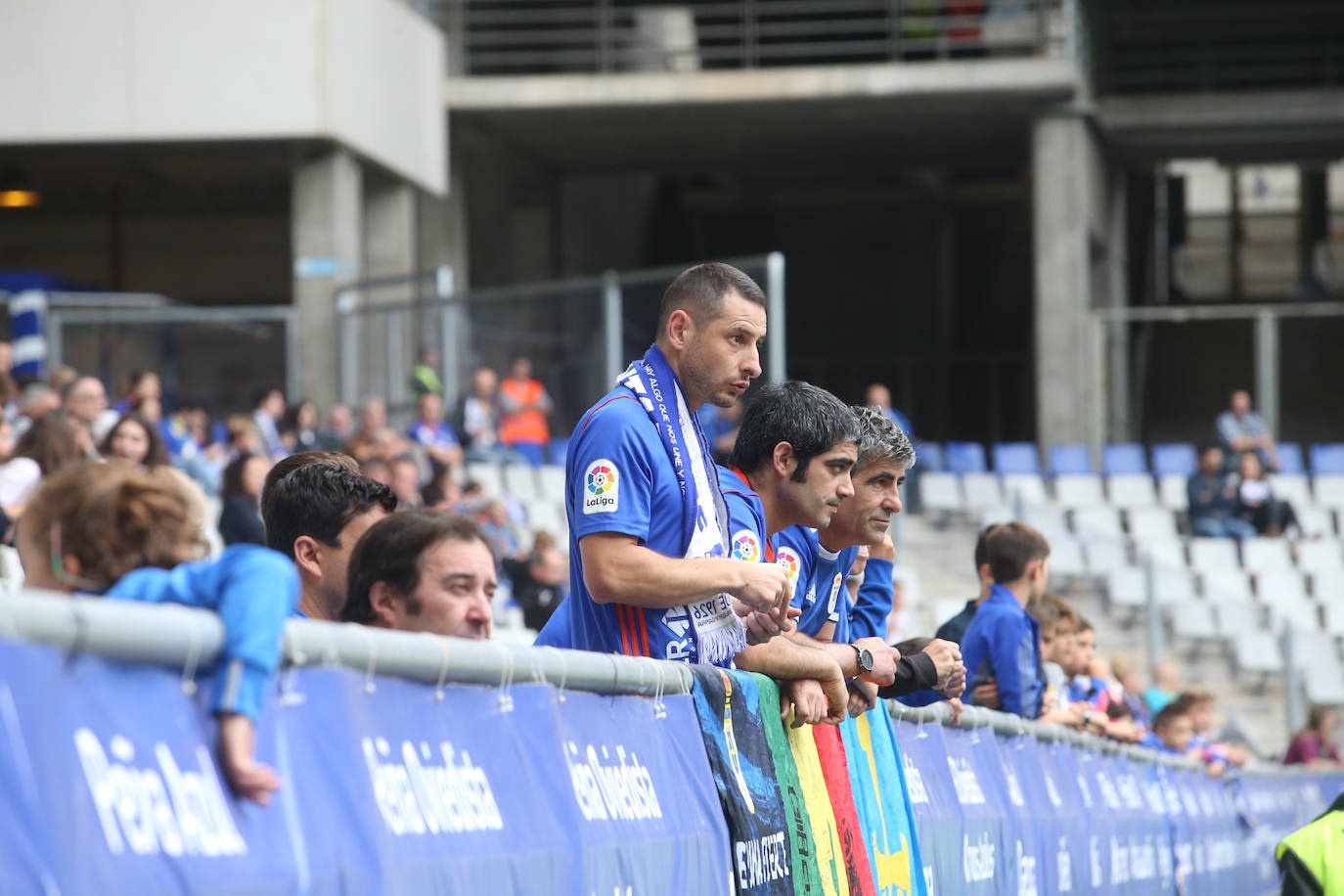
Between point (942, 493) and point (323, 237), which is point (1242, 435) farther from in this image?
point (323, 237)

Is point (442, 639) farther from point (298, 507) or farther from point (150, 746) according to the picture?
point (298, 507)

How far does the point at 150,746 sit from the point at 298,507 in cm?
205

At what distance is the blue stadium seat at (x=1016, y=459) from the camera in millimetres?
24984

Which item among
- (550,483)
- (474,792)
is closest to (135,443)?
(474,792)

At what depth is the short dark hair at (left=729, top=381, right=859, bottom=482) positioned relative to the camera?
16.4 ft

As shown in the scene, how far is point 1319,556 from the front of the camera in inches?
867

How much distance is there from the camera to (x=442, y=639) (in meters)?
3.16

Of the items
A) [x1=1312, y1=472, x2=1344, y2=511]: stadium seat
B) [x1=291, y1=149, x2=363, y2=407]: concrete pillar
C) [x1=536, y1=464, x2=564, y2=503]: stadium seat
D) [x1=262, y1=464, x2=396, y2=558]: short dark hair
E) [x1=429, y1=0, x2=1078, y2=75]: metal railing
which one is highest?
[x1=429, y1=0, x2=1078, y2=75]: metal railing

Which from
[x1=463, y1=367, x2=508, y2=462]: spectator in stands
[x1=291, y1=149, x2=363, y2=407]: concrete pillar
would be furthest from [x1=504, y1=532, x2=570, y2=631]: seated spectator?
[x1=291, y1=149, x2=363, y2=407]: concrete pillar

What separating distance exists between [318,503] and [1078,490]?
20224 millimetres

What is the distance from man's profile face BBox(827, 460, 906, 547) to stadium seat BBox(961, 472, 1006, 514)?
17.8 m

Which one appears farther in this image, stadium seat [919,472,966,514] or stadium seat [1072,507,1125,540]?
stadium seat [919,472,966,514]

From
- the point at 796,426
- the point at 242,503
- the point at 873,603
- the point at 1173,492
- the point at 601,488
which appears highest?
the point at 796,426

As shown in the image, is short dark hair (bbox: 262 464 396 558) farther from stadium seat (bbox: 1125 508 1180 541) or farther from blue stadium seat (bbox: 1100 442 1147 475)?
blue stadium seat (bbox: 1100 442 1147 475)
